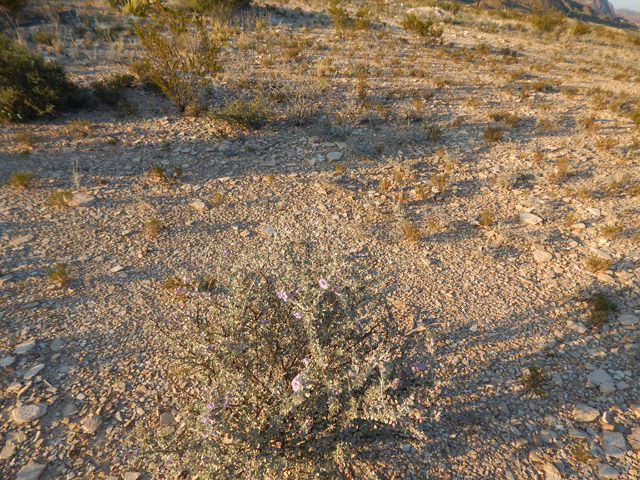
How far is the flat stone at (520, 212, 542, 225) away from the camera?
205 inches

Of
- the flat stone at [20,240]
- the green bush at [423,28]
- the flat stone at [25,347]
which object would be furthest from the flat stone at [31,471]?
the green bush at [423,28]

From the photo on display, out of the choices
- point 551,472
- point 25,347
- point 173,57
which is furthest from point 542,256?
point 173,57

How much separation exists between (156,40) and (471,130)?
8.31 metres

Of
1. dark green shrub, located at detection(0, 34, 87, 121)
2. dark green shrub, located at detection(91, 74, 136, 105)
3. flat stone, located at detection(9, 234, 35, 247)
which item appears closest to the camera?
flat stone, located at detection(9, 234, 35, 247)

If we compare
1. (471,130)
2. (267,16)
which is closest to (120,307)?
(471,130)

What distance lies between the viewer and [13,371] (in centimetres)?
295

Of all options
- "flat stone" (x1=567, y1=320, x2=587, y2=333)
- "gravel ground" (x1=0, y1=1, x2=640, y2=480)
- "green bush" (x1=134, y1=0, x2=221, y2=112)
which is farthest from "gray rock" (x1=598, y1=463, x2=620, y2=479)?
"green bush" (x1=134, y1=0, x2=221, y2=112)

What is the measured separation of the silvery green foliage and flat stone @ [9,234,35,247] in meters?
3.83

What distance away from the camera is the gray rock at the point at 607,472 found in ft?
8.24

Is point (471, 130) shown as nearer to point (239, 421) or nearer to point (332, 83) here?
point (332, 83)

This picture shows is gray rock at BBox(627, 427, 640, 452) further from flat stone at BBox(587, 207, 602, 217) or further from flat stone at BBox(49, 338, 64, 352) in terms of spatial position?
flat stone at BBox(49, 338, 64, 352)

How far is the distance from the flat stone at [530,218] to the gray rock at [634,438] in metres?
3.29

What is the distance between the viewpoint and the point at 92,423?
8.82ft

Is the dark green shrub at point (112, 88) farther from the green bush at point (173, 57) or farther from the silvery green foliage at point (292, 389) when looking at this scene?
the silvery green foliage at point (292, 389)
